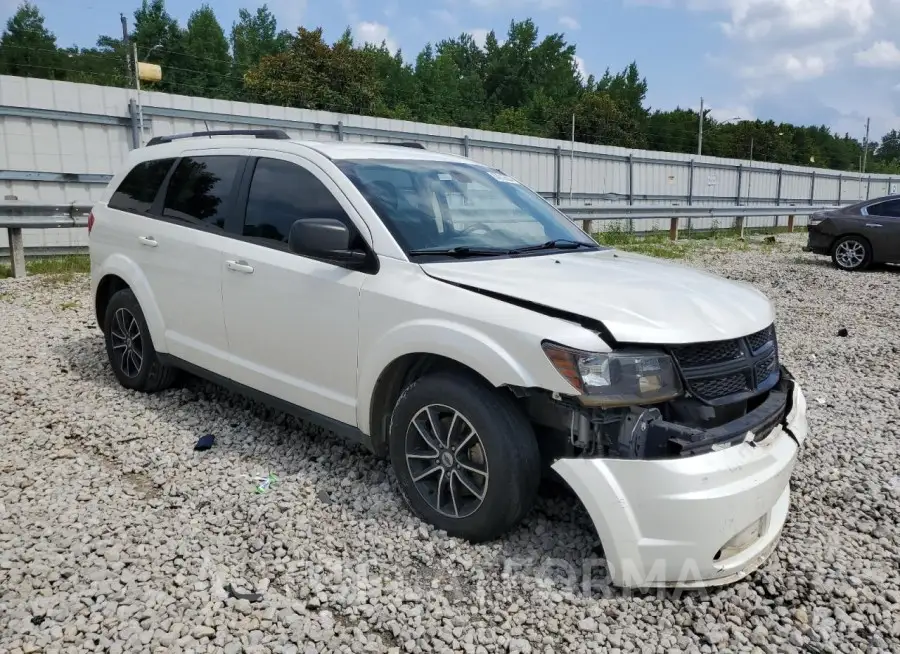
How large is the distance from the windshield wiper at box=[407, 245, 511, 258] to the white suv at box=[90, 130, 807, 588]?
0.01 metres

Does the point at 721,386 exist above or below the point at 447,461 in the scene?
above

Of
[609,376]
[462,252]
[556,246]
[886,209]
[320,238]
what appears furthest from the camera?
[886,209]

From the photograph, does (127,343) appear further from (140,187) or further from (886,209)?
(886,209)

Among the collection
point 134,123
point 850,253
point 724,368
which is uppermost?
point 134,123

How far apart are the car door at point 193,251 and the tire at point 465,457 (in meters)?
1.58

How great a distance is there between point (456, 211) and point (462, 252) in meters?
0.54

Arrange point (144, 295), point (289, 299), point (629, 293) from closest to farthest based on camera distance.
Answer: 1. point (629, 293)
2. point (289, 299)
3. point (144, 295)

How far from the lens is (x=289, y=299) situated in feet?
12.5

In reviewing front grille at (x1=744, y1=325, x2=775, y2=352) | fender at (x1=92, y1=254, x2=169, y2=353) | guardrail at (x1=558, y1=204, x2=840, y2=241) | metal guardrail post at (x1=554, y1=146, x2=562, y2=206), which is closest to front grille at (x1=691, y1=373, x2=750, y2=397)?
front grille at (x1=744, y1=325, x2=775, y2=352)

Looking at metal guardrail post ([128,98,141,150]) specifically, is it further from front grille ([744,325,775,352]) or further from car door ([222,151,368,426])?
front grille ([744,325,775,352])

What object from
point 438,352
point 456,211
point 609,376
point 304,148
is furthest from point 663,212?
point 609,376

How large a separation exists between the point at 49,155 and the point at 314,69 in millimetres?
40724

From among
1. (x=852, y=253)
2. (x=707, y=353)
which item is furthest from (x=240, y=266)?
(x=852, y=253)

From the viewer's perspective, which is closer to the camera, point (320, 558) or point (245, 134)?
point (320, 558)
